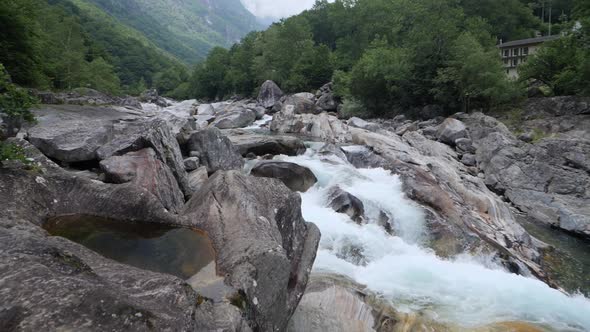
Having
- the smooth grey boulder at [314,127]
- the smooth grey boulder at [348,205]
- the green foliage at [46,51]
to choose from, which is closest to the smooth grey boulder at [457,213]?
the smooth grey boulder at [348,205]

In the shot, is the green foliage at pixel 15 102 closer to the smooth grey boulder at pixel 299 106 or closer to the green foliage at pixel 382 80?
the smooth grey boulder at pixel 299 106

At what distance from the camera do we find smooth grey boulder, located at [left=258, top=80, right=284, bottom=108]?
59.5 metres

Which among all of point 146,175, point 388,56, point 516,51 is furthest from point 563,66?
point 146,175

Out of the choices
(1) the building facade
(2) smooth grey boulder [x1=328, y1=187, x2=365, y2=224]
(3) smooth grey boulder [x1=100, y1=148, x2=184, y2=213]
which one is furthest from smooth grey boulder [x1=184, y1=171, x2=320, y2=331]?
(1) the building facade

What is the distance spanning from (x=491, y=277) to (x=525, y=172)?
15582 mm

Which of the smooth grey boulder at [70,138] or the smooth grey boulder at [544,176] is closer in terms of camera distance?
the smooth grey boulder at [70,138]

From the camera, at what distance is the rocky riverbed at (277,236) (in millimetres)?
4547

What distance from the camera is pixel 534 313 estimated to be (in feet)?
31.1

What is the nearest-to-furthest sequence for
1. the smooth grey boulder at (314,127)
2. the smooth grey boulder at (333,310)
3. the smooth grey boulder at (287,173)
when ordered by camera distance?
the smooth grey boulder at (333,310)
the smooth grey boulder at (287,173)
the smooth grey boulder at (314,127)

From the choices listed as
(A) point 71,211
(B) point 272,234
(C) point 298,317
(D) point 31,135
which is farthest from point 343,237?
(D) point 31,135

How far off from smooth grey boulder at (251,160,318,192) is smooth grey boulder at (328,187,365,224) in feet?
6.92

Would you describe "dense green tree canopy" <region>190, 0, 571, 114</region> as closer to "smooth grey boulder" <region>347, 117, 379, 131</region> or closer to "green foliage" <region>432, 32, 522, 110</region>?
"green foliage" <region>432, 32, 522, 110</region>

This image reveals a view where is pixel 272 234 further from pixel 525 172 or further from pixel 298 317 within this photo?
pixel 525 172

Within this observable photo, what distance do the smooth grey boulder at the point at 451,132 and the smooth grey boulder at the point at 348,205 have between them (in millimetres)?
19863
